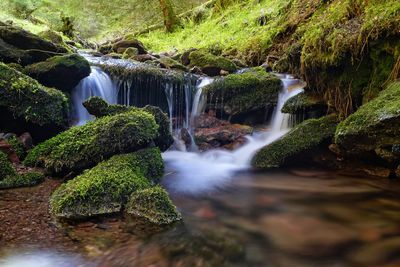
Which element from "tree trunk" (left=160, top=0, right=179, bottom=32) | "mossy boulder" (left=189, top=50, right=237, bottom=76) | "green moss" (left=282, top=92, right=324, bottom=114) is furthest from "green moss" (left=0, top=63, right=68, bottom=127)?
"tree trunk" (left=160, top=0, right=179, bottom=32)

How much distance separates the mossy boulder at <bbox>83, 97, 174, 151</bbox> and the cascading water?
1.52 ft

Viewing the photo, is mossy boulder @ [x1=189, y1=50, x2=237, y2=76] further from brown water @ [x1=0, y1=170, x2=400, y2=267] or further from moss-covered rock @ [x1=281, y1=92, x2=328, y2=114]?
brown water @ [x1=0, y1=170, x2=400, y2=267]

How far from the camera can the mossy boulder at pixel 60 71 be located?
667 centimetres

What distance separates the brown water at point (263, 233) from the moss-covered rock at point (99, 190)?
0.26 m

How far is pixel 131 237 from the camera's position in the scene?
3.29 meters

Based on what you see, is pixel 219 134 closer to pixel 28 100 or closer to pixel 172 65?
pixel 172 65

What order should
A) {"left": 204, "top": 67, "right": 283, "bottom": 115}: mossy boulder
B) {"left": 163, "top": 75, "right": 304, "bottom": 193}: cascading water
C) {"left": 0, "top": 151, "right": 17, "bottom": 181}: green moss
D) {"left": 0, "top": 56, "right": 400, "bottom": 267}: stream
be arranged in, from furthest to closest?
{"left": 204, "top": 67, "right": 283, "bottom": 115}: mossy boulder, {"left": 163, "top": 75, "right": 304, "bottom": 193}: cascading water, {"left": 0, "top": 151, "right": 17, "bottom": 181}: green moss, {"left": 0, "top": 56, "right": 400, "bottom": 267}: stream

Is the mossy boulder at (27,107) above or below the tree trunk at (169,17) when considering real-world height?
below

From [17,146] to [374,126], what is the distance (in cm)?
466

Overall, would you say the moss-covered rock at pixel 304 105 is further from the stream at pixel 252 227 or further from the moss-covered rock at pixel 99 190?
the moss-covered rock at pixel 99 190

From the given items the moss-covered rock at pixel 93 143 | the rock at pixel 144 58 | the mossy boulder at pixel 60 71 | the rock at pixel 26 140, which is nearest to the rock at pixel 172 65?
the rock at pixel 144 58

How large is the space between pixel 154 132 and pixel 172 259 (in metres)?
2.64

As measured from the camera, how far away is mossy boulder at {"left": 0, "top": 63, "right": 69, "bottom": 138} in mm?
5590

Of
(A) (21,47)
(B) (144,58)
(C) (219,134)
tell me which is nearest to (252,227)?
(C) (219,134)
